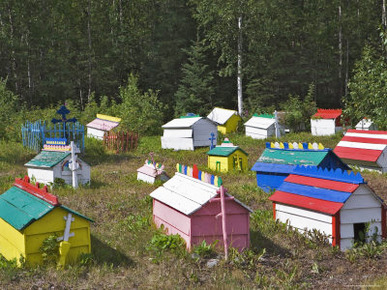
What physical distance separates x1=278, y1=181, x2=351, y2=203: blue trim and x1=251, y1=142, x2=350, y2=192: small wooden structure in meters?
2.35

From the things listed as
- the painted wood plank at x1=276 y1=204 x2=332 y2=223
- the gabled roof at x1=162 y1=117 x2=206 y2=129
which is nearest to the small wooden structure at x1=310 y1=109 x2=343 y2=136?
the gabled roof at x1=162 y1=117 x2=206 y2=129

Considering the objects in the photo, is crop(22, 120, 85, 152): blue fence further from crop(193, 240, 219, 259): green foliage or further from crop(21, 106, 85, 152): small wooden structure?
crop(193, 240, 219, 259): green foliage

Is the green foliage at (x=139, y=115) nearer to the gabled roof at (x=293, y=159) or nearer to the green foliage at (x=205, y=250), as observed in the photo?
the gabled roof at (x=293, y=159)

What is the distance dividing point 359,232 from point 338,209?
39.1 inches

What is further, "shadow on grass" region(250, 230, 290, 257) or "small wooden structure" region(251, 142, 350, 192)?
"small wooden structure" region(251, 142, 350, 192)

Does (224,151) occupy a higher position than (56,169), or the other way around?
(224,151)

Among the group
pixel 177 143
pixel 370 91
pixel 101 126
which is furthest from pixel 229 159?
pixel 101 126

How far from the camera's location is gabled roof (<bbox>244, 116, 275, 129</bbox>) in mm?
25916

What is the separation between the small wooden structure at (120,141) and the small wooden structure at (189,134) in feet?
5.19

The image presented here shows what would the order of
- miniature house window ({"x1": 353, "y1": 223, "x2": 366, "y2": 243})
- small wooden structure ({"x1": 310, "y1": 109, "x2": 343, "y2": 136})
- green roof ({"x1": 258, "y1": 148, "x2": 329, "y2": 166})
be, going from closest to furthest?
miniature house window ({"x1": 353, "y1": 223, "x2": 366, "y2": 243})
green roof ({"x1": 258, "y1": 148, "x2": 329, "y2": 166})
small wooden structure ({"x1": 310, "y1": 109, "x2": 343, "y2": 136})

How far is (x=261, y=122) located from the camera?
1040 inches

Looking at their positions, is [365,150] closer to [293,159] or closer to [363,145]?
[363,145]

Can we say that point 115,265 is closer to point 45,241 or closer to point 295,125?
point 45,241

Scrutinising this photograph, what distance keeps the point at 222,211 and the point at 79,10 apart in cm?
3653
